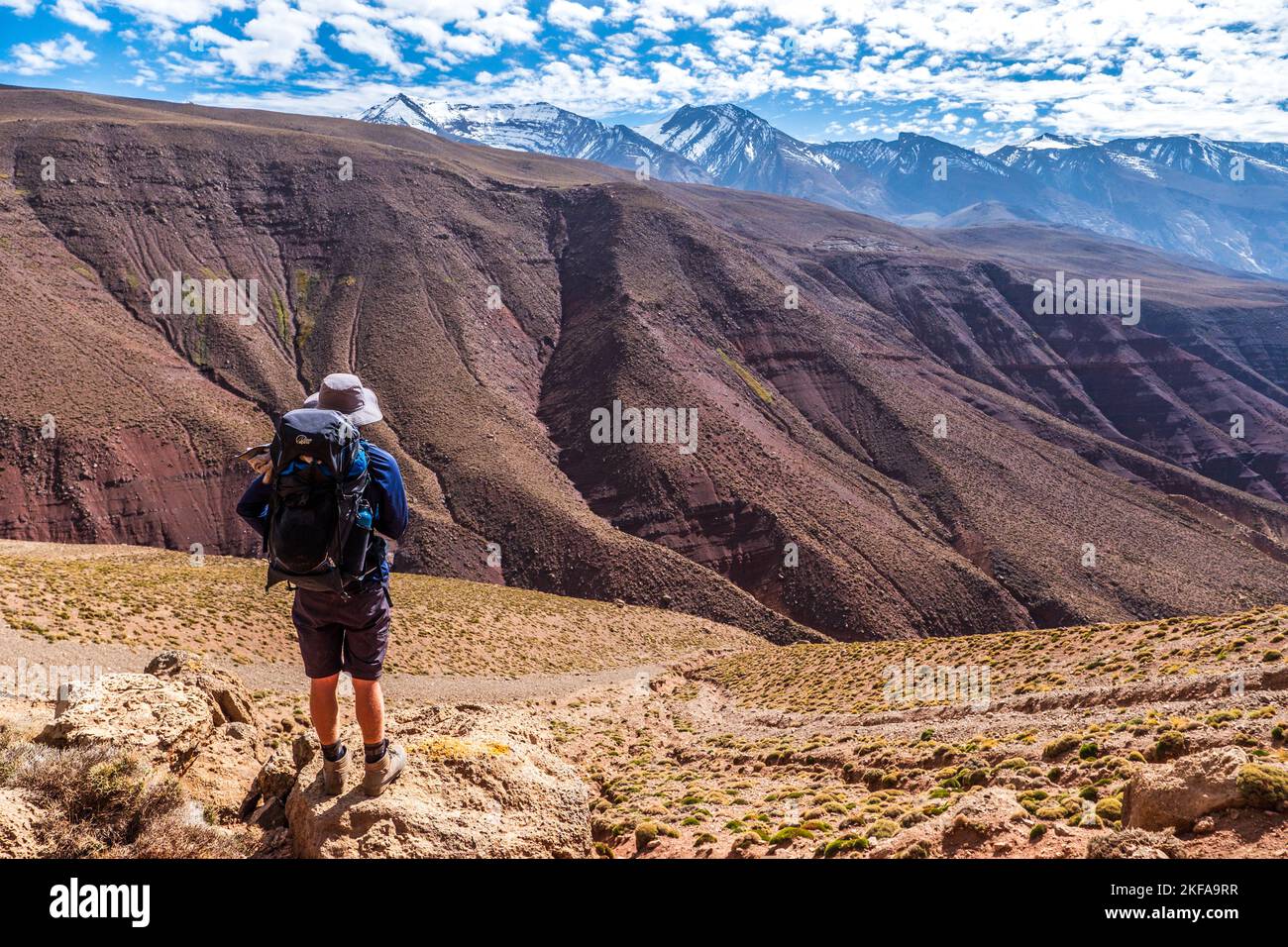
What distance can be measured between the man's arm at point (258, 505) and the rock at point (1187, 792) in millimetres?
7129

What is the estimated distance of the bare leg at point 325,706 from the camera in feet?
18.5

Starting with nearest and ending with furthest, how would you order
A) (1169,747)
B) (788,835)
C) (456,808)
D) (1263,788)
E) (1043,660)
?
(1263,788), (456,808), (788,835), (1169,747), (1043,660)

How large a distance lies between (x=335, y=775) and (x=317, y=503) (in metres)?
2.26

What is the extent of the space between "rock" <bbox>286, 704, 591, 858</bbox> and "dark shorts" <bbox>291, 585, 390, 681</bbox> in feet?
3.36

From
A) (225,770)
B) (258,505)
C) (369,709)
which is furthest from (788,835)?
(225,770)

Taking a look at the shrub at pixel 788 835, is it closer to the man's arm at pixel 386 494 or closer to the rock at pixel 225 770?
the man's arm at pixel 386 494

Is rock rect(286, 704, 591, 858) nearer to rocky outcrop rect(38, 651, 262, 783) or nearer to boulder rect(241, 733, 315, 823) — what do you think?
boulder rect(241, 733, 315, 823)

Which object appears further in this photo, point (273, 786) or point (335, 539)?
point (273, 786)

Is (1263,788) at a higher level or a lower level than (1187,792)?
higher

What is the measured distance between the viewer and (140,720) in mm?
6875

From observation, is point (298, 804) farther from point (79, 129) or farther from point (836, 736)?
point (79, 129)

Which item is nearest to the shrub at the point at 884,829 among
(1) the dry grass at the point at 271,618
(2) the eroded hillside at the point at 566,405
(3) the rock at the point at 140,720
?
(3) the rock at the point at 140,720

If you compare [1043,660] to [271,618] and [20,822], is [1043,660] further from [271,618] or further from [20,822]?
[271,618]

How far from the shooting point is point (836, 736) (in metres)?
14.9
